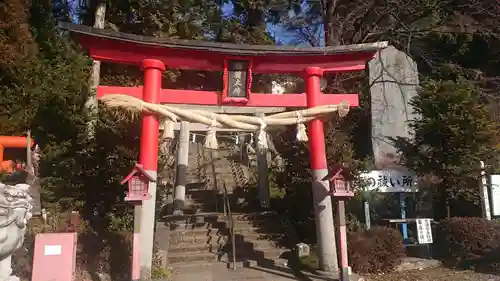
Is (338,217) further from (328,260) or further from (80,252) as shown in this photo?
(80,252)

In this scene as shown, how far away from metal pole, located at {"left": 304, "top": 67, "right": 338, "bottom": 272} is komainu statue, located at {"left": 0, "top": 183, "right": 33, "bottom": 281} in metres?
5.71

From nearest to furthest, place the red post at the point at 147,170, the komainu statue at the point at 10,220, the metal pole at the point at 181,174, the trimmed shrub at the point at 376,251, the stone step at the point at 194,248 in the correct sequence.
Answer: the komainu statue at the point at 10,220
the red post at the point at 147,170
the trimmed shrub at the point at 376,251
the stone step at the point at 194,248
the metal pole at the point at 181,174

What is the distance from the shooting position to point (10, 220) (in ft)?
17.2

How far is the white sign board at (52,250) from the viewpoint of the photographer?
7.25 meters

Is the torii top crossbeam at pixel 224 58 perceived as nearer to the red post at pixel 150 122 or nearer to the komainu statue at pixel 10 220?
the red post at pixel 150 122

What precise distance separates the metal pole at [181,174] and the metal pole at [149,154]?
16.8 feet

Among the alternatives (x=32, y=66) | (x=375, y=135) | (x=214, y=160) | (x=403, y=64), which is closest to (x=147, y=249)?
(x=32, y=66)

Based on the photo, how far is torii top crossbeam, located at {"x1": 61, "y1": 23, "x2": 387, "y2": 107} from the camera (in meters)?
8.40

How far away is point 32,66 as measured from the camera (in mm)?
10812

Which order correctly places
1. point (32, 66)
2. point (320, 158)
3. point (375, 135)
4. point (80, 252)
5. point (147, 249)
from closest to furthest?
1. point (147, 249)
2. point (80, 252)
3. point (320, 158)
4. point (32, 66)
5. point (375, 135)

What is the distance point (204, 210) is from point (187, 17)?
7.76m

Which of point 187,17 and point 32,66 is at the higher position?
point 187,17

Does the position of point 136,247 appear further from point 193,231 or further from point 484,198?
point 484,198

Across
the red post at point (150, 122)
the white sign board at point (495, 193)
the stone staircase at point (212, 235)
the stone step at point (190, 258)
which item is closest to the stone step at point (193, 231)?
the stone staircase at point (212, 235)
